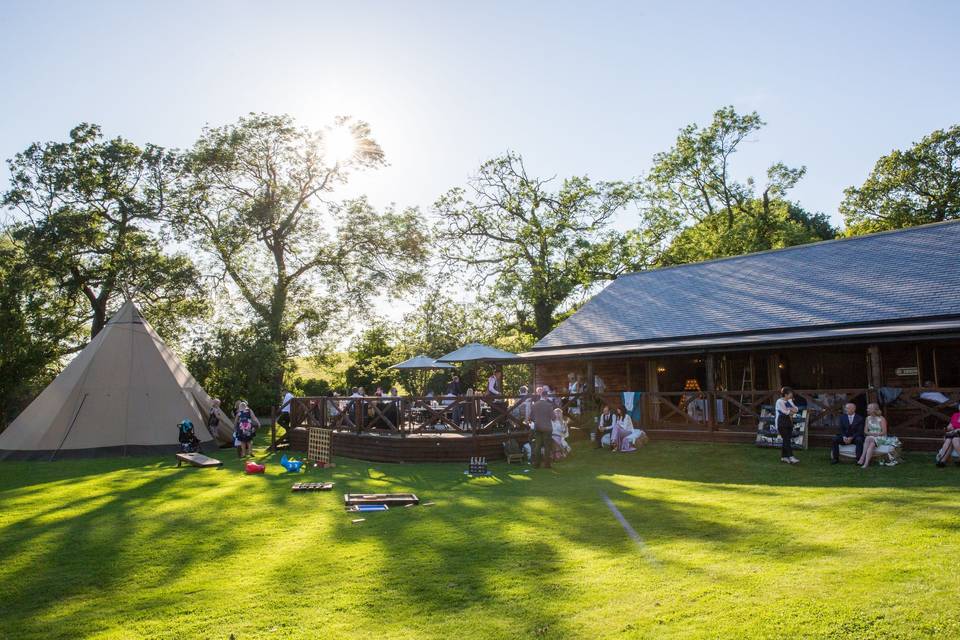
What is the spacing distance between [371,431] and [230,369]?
12.7 meters

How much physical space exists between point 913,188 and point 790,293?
2213 cm

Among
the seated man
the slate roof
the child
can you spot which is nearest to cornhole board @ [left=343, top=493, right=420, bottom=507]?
the seated man

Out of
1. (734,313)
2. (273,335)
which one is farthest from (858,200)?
(273,335)

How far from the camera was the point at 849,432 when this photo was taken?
1134 centimetres

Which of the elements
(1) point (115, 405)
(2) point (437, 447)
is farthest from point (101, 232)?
(2) point (437, 447)

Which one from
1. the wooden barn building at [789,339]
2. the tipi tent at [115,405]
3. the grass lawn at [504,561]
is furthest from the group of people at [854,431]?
the tipi tent at [115,405]

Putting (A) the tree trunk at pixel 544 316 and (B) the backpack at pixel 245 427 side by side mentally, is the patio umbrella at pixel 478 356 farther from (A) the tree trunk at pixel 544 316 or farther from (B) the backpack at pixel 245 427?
(A) the tree trunk at pixel 544 316

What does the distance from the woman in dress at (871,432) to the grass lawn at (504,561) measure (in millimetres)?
490

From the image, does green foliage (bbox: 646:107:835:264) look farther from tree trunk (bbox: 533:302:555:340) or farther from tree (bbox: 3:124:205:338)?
tree (bbox: 3:124:205:338)

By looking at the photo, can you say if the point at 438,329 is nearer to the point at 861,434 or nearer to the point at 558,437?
the point at 558,437

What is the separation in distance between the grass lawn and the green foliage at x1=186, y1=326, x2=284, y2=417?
1483cm

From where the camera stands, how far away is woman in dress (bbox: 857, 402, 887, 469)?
35.9ft

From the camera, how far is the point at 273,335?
88.4ft

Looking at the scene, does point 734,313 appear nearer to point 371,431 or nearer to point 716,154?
point 371,431
